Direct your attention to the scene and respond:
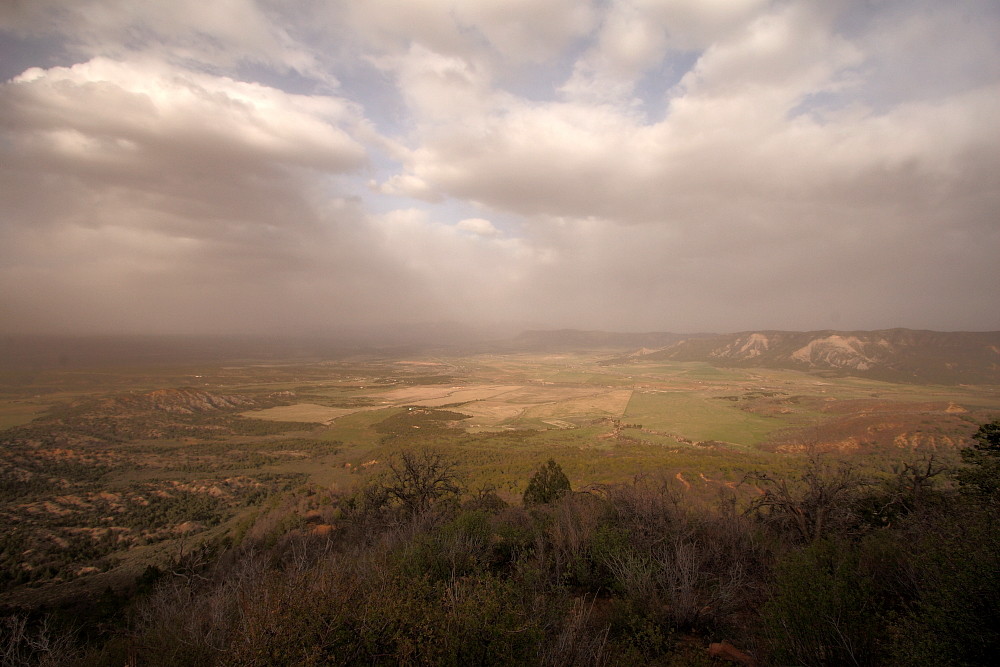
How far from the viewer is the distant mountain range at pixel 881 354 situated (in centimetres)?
11325

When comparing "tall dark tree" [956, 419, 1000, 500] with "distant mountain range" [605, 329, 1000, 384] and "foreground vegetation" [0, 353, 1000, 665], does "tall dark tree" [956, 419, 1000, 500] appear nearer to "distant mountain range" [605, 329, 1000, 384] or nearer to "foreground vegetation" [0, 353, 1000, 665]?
"foreground vegetation" [0, 353, 1000, 665]

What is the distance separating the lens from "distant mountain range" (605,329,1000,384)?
372 feet

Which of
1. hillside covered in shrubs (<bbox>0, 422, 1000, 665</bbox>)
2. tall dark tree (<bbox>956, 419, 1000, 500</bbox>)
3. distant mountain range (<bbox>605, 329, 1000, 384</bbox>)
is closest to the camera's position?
hillside covered in shrubs (<bbox>0, 422, 1000, 665</bbox>)

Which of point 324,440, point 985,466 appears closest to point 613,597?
point 985,466

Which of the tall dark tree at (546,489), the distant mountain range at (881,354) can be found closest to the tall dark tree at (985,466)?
the tall dark tree at (546,489)

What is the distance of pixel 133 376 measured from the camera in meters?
103

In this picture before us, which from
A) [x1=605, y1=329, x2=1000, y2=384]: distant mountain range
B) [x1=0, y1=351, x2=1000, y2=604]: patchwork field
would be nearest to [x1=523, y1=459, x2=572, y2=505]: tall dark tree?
[x1=0, y1=351, x2=1000, y2=604]: patchwork field

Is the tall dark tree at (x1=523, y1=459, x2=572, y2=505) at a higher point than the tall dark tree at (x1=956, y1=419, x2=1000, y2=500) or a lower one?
lower

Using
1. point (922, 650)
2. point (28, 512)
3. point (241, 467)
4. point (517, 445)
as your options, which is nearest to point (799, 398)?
point (517, 445)

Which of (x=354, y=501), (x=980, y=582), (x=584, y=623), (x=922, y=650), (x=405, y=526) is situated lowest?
(x=354, y=501)

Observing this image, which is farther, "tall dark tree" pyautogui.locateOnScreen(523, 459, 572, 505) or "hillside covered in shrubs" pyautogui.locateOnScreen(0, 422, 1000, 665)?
"tall dark tree" pyautogui.locateOnScreen(523, 459, 572, 505)

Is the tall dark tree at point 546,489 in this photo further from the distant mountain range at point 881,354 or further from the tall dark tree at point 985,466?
the distant mountain range at point 881,354

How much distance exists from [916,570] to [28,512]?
4763 cm

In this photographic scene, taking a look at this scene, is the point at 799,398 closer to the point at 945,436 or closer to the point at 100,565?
the point at 945,436
